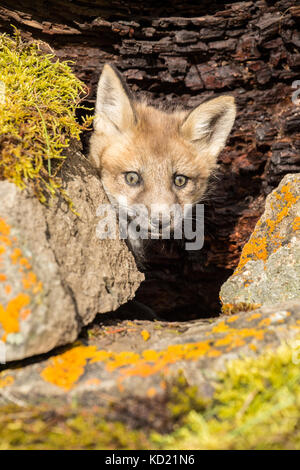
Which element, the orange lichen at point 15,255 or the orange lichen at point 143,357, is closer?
the orange lichen at point 143,357

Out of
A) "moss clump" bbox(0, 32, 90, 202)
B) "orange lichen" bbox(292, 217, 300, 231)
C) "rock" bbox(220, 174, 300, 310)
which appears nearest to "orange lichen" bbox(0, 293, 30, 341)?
"moss clump" bbox(0, 32, 90, 202)

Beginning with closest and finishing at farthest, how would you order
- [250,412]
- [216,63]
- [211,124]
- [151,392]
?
[250,412] < [151,392] < [211,124] < [216,63]

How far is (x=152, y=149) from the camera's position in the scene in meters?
3.23

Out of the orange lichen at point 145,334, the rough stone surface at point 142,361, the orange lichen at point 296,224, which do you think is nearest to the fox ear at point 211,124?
the orange lichen at point 296,224

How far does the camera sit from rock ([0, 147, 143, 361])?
66.7 inches

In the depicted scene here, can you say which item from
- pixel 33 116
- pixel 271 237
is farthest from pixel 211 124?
pixel 33 116

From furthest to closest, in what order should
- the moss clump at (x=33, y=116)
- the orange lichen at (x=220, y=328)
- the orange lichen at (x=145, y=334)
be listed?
the moss clump at (x=33, y=116) < the orange lichen at (x=145, y=334) < the orange lichen at (x=220, y=328)

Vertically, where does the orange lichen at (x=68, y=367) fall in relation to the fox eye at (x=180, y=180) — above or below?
below

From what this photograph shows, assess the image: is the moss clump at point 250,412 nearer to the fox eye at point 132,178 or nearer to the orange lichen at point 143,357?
the orange lichen at point 143,357

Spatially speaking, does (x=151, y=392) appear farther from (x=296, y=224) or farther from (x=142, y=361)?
(x=296, y=224)

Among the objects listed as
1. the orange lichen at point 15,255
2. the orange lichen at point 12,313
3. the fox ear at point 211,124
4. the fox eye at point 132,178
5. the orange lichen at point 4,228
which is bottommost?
the orange lichen at point 12,313

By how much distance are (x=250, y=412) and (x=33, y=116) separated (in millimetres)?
2060

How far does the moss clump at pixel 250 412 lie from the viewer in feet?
4.26
